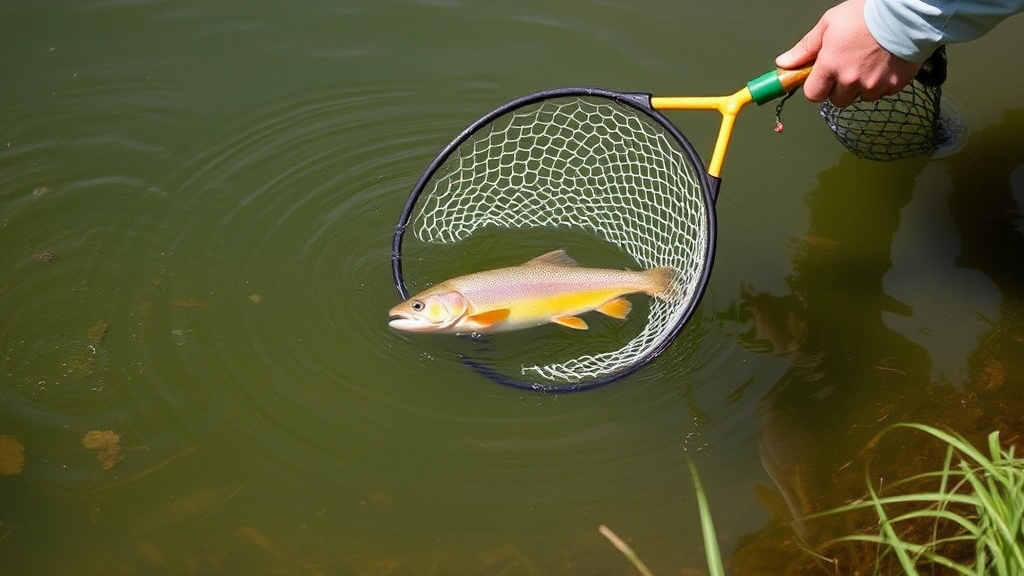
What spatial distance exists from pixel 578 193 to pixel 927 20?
224 centimetres

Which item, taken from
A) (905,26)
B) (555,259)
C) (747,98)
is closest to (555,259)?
(555,259)

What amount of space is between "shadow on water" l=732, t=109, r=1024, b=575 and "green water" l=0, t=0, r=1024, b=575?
14mm

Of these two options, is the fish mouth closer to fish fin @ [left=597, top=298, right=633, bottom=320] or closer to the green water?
the green water

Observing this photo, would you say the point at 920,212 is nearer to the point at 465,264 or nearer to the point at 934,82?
the point at 934,82

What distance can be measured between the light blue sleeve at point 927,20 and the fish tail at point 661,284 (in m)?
1.28

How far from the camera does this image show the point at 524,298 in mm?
3992

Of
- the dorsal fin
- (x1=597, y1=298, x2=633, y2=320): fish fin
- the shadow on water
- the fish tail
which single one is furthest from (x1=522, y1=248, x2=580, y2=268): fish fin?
the shadow on water

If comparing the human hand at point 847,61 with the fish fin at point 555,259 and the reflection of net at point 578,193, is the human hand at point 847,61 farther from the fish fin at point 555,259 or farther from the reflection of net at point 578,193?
the fish fin at point 555,259

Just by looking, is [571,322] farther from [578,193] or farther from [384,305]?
[578,193]

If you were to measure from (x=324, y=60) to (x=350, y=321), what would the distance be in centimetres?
203

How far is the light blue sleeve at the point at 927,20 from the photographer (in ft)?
10.0

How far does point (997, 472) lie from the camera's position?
2699 millimetres

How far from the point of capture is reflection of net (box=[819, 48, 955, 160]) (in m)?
4.39

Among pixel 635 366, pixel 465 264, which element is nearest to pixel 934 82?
pixel 635 366
